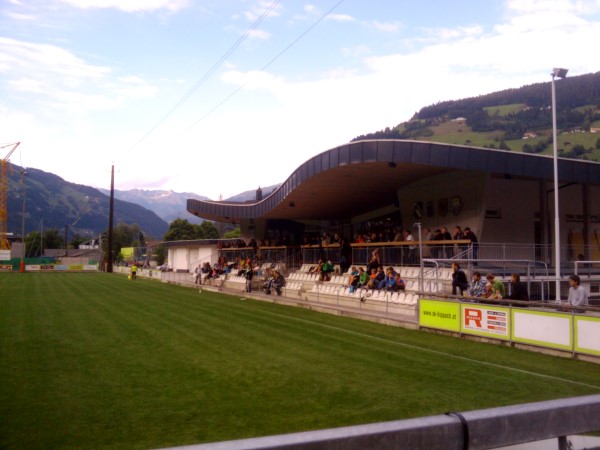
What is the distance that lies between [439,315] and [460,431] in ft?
42.4

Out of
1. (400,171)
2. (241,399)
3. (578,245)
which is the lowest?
(241,399)

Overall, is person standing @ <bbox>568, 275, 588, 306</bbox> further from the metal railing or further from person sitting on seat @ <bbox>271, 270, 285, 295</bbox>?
person sitting on seat @ <bbox>271, 270, 285, 295</bbox>

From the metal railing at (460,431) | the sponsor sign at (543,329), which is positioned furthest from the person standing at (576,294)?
the metal railing at (460,431)

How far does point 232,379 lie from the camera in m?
9.70

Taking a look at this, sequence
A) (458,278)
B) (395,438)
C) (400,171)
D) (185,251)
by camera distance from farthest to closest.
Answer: (185,251) → (400,171) → (458,278) → (395,438)

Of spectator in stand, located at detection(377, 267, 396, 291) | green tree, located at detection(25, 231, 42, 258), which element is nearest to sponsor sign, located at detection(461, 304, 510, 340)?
spectator in stand, located at detection(377, 267, 396, 291)

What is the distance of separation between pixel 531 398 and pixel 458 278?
8.93m

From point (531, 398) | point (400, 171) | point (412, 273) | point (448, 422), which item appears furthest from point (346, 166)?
point (448, 422)

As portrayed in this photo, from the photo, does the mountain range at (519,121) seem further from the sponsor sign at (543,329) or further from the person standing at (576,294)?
the sponsor sign at (543,329)

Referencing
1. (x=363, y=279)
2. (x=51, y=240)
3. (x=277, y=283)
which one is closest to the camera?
(x=363, y=279)

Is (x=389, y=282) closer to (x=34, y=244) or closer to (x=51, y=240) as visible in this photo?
(x=34, y=244)

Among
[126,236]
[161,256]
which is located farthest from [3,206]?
[126,236]

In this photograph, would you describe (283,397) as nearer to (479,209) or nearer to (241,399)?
(241,399)

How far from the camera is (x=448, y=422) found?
3.12 metres
